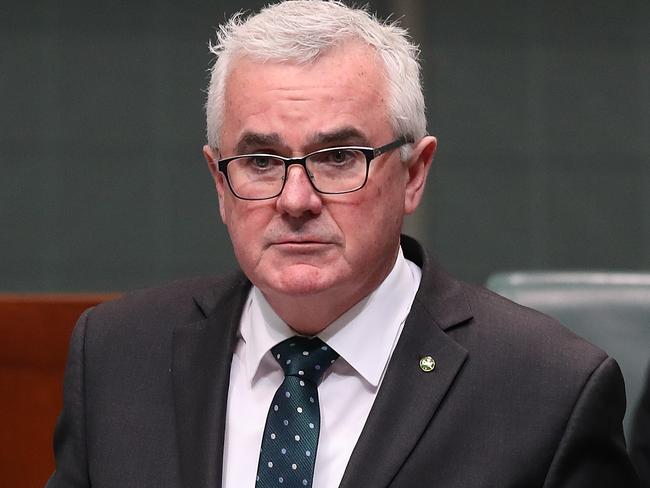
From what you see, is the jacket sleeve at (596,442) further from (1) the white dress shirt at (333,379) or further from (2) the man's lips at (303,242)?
(2) the man's lips at (303,242)

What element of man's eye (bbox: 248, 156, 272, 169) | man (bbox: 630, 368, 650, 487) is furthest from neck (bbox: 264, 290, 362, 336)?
man (bbox: 630, 368, 650, 487)

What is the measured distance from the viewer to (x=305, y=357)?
1830 millimetres

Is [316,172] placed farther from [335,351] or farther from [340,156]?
[335,351]

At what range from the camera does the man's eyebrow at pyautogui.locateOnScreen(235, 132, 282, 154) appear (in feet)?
5.64

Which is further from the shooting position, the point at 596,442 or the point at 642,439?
the point at 642,439

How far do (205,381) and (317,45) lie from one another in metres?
0.59

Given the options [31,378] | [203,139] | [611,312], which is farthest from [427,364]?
[203,139]

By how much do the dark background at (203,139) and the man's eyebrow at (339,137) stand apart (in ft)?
9.94

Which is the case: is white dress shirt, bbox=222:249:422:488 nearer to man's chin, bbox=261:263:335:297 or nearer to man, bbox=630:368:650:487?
man's chin, bbox=261:263:335:297

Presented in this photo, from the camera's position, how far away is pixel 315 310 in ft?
5.93

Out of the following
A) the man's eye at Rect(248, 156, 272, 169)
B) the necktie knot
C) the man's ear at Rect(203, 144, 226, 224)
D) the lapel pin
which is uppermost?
the man's eye at Rect(248, 156, 272, 169)

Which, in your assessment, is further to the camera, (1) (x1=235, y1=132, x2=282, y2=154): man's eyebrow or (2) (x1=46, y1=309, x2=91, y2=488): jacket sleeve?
(2) (x1=46, y1=309, x2=91, y2=488): jacket sleeve

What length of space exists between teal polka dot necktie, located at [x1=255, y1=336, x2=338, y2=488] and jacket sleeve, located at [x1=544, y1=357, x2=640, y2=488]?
37 centimetres

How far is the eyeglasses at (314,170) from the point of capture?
172cm
